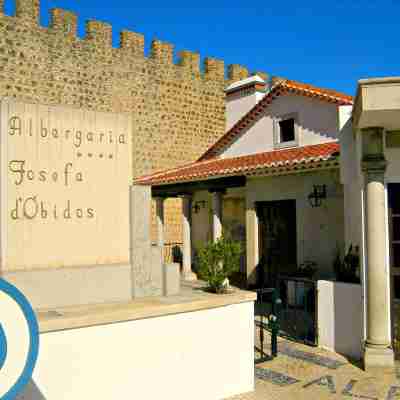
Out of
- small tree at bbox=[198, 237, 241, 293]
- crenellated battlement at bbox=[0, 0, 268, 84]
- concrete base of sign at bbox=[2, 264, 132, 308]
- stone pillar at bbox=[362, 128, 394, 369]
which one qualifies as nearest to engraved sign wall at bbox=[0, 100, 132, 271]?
concrete base of sign at bbox=[2, 264, 132, 308]

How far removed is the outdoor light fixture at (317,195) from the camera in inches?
410

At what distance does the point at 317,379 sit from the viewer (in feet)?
20.1

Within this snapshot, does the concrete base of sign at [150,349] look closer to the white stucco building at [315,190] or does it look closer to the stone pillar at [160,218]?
the white stucco building at [315,190]

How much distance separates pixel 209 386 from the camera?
16.6 feet

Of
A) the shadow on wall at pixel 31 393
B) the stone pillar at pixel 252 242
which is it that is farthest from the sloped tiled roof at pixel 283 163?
the shadow on wall at pixel 31 393

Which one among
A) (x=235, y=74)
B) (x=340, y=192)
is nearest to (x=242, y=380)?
(x=340, y=192)

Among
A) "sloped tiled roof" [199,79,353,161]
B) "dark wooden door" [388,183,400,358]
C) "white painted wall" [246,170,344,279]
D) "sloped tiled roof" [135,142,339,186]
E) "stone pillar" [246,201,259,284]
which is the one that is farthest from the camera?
"stone pillar" [246,201,259,284]

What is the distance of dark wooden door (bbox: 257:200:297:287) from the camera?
1266 centimetres

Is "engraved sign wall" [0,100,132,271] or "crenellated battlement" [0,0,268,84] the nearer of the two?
"engraved sign wall" [0,100,132,271]

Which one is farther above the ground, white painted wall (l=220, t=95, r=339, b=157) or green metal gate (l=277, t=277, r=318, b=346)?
white painted wall (l=220, t=95, r=339, b=157)

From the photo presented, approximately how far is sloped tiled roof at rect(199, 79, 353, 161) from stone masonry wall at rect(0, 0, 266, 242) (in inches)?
139

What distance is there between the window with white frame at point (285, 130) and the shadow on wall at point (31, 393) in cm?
1024

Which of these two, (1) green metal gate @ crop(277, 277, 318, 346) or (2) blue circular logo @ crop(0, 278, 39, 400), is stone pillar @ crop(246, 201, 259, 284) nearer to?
(1) green metal gate @ crop(277, 277, 318, 346)

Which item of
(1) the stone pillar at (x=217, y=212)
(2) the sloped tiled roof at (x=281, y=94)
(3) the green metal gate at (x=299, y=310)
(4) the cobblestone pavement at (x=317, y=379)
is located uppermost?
(2) the sloped tiled roof at (x=281, y=94)
